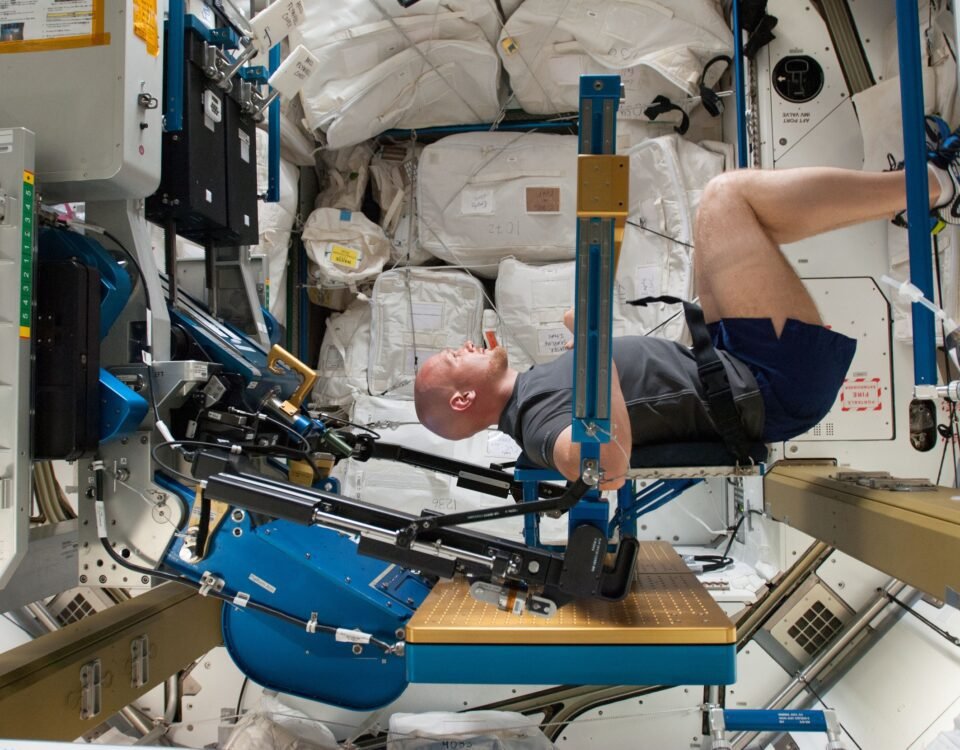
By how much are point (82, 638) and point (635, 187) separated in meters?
3.48

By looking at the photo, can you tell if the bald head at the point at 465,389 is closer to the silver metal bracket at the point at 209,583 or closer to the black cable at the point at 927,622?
the silver metal bracket at the point at 209,583

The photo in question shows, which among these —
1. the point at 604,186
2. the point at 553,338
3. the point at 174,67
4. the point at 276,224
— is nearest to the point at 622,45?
the point at 553,338

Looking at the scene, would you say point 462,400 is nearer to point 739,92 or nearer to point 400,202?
point 739,92

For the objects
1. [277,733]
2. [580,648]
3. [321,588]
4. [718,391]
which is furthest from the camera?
[277,733]

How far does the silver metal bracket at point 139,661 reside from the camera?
8.42 feet

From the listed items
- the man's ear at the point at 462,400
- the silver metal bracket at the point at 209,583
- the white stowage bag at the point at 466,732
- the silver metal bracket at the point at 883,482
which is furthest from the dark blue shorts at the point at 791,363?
the white stowage bag at the point at 466,732

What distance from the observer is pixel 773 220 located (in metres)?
2.07

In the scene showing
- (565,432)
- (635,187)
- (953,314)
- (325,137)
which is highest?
(325,137)

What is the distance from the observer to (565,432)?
5.90 feet

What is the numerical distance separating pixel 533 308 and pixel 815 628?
2219mm

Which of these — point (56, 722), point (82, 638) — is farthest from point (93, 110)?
point (56, 722)

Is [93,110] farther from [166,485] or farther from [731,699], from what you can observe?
[731,699]

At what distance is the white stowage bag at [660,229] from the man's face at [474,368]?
5.87 feet

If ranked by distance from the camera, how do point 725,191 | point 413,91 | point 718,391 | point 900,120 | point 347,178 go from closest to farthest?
point 718,391 → point 725,191 → point 900,120 → point 413,91 → point 347,178
